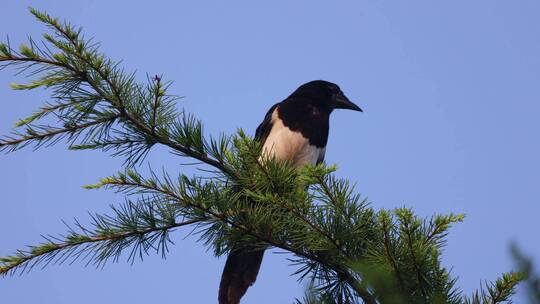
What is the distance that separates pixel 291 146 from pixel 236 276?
1570 millimetres

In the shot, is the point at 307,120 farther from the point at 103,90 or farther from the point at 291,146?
the point at 103,90

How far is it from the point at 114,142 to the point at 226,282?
1.02 m

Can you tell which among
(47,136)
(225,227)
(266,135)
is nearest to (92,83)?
(47,136)

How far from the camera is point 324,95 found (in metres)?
Result: 5.31

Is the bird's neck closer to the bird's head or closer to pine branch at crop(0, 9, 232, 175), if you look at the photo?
the bird's head

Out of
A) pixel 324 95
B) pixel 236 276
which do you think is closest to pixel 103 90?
pixel 236 276

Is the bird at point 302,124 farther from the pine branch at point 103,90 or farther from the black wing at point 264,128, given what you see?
the pine branch at point 103,90

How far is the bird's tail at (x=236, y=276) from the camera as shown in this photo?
3166 millimetres

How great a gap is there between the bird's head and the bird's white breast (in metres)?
0.57

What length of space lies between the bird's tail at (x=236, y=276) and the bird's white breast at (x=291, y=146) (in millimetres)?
1362

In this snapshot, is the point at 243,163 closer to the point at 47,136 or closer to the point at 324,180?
the point at 324,180

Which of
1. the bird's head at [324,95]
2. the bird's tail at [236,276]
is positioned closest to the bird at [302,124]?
the bird's head at [324,95]

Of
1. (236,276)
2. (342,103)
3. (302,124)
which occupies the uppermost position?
(342,103)

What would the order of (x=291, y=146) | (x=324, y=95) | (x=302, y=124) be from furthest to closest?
1. (x=324, y=95)
2. (x=302, y=124)
3. (x=291, y=146)
